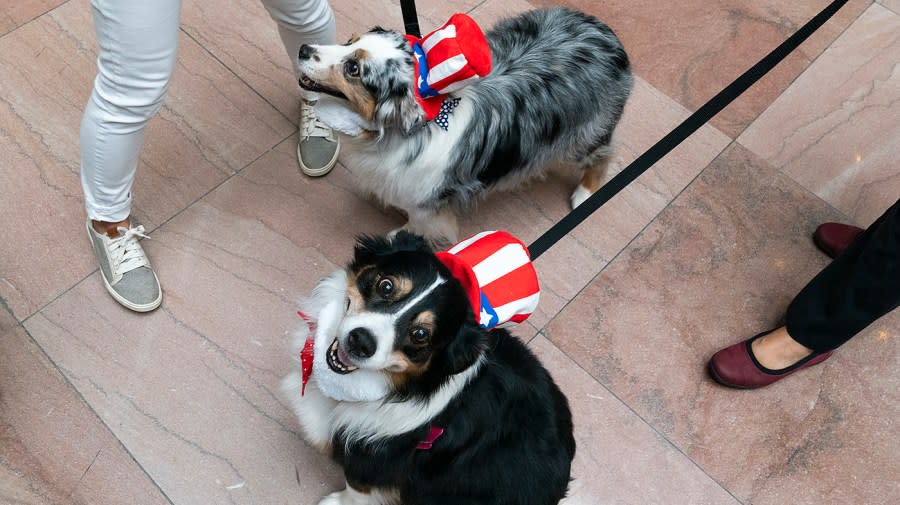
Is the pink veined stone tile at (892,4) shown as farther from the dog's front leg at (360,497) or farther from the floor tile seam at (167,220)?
the dog's front leg at (360,497)

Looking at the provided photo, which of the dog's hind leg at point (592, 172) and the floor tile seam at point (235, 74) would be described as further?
the floor tile seam at point (235, 74)

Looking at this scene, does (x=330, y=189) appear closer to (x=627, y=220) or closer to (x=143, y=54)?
(x=143, y=54)

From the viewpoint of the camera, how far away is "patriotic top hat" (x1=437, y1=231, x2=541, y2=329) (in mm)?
1236

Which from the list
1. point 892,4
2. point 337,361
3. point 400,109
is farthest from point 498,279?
point 892,4

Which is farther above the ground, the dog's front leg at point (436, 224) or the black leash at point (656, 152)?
the black leash at point (656, 152)

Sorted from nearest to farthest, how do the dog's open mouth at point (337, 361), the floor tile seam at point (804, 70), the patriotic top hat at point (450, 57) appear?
1. the dog's open mouth at point (337, 361)
2. the patriotic top hat at point (450, 57)
3. the floor tile seam at point (804, 70)

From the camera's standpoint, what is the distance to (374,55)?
1633 mm

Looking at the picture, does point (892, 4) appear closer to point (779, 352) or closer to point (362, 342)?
point (779, 352)

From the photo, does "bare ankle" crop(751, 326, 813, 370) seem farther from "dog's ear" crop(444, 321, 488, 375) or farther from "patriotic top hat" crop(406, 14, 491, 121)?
"patriotic top hat" crop(406, 14, 491, 121)

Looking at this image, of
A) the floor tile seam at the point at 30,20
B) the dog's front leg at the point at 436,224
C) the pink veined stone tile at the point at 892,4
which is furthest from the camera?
the pink veined stone tile at the point at 892,4

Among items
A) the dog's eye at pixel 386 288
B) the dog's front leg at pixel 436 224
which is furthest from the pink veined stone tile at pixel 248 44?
the dog's eye at pixel 386 288

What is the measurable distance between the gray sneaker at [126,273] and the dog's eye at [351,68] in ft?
2.92

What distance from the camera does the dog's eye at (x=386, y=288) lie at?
1307 millimetres

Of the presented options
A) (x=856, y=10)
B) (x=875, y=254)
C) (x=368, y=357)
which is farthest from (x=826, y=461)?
(x=856, y=10)
